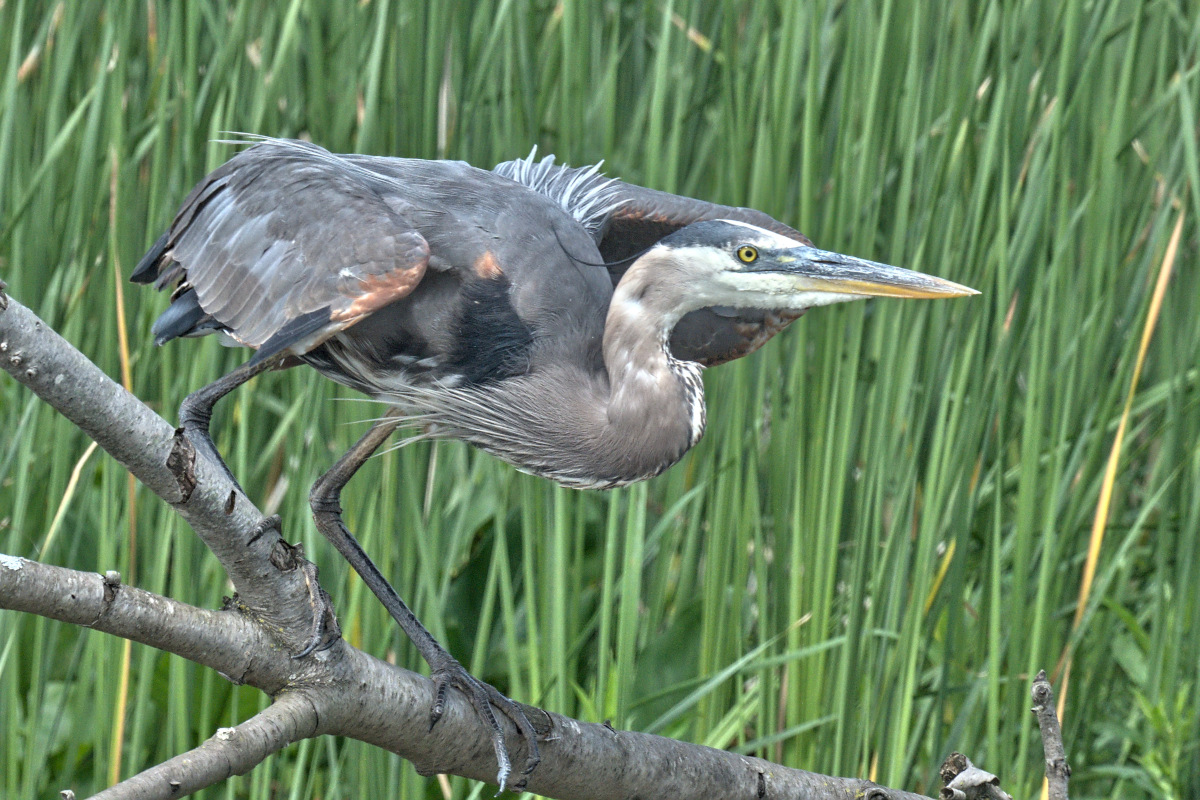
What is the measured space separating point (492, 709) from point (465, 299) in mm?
670

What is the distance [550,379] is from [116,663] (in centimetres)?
96

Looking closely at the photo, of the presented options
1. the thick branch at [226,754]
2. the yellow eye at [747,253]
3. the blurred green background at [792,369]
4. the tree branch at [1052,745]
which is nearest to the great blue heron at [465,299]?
the yellow eye at [747,253]

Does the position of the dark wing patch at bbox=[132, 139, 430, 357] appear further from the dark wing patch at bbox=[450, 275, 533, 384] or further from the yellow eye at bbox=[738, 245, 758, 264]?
the yellow eye at bbox=[738, 245, 758, 264]

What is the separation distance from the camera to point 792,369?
230 centimetres

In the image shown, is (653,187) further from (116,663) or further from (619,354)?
(116,663)

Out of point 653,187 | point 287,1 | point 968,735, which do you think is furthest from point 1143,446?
point 287,1

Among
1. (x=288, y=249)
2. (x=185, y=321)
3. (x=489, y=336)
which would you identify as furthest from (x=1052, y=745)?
(x=185, y=321)

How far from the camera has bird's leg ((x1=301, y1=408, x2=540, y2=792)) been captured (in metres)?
1.95

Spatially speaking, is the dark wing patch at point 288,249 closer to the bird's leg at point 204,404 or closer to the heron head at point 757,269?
the bird's leg at point 204,404

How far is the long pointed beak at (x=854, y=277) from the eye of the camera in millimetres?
1876

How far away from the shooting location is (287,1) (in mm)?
2461

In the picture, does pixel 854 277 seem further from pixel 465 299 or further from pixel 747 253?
pixel 465 299

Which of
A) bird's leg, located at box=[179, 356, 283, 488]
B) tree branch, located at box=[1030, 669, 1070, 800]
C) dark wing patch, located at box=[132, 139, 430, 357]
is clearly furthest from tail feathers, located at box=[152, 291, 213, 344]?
tree branch, located at box=[1030, 669, 1070, 800]

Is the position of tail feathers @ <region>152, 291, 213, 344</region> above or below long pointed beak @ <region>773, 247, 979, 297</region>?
below
